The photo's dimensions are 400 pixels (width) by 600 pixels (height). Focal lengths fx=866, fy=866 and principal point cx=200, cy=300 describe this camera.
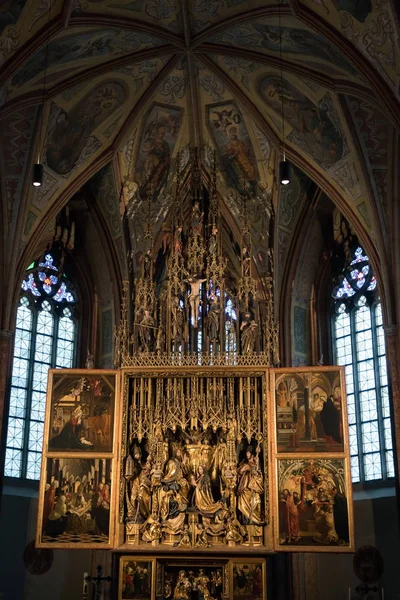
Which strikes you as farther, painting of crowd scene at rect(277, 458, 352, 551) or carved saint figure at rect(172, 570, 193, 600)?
carved saint figure at rect(172, 570, 193, 600)

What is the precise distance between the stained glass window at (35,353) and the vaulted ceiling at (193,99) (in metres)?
2.56

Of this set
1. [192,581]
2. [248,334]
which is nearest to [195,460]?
[192,581]

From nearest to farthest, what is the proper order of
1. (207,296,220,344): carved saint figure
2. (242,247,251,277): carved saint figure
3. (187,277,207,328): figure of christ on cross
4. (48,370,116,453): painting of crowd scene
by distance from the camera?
1. (48,370,116,453): painting of crowd scene
2. (207,296,220,344): carved saint figure
3. (187,277,207,328): figure of christ on cross
4. (242,247,251,277): carved saint figure

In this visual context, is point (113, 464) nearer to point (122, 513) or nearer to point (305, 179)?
point (122, 513)

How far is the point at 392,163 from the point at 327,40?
11.4 ft

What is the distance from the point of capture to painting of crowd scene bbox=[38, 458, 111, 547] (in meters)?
16.0

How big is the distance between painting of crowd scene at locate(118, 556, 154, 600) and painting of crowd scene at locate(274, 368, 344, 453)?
3.31 m

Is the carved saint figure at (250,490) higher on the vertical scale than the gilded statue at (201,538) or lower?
higher

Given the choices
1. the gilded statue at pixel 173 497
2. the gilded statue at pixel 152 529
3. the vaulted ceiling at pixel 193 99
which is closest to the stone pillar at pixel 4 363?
the vaulted ceiling at pixel 193 99

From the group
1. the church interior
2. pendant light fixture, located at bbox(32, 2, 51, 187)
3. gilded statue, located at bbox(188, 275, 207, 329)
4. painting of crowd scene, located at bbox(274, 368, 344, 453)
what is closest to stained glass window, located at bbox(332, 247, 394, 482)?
the church interior

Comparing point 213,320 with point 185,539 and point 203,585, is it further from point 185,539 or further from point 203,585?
point 203,585

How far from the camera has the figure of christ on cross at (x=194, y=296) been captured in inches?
707

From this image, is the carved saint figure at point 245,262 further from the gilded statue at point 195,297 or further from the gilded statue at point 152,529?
the gilded statue at point 152,529

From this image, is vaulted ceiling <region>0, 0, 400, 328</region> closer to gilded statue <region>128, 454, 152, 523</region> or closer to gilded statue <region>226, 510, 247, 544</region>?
gilded statue <region>128, 454, 152, 523</region>
